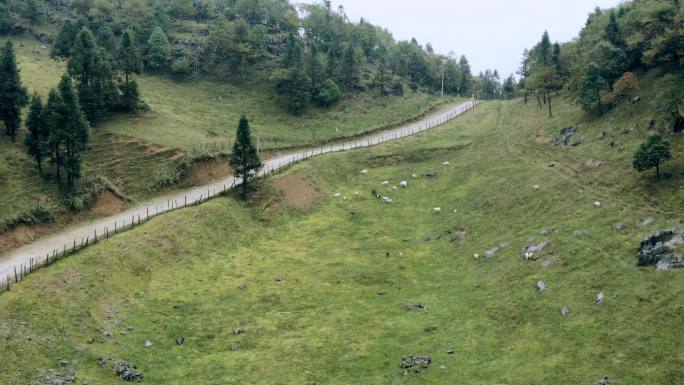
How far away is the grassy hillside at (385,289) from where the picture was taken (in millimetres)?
43906

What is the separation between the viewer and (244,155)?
79875 millimetres

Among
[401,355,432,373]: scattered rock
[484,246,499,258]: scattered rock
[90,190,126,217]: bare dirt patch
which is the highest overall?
[90,190,126,217]: bare dirt patch

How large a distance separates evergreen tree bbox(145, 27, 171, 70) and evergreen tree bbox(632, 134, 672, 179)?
386 feet

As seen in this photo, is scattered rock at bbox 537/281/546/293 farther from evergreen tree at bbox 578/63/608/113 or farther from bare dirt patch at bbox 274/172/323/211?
evergreen tree at bbox 578/63/608/113

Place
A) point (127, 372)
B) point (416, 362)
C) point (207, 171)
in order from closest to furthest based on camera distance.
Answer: point (127, 372) → point (416, 362) → point (207, 171)

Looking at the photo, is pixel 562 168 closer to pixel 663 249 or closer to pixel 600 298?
pixel 663 249

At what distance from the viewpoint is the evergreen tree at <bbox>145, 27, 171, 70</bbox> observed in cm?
14200

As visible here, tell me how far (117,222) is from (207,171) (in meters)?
20.7

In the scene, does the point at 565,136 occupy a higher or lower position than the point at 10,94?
lower

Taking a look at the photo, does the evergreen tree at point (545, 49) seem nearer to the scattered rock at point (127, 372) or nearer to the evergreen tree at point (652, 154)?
the evergreen tree at point (652, 154)

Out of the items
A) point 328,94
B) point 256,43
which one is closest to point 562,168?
point 328,94

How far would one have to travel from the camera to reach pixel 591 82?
87.0 meters

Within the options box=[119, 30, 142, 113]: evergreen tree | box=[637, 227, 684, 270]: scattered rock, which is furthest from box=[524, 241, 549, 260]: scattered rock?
box=[119, 30, 142, 113]: evergreen tree

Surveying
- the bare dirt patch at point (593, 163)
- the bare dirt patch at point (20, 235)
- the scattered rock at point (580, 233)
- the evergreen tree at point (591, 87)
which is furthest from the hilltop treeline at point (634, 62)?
the bare dirt patch at point (20, 235)
